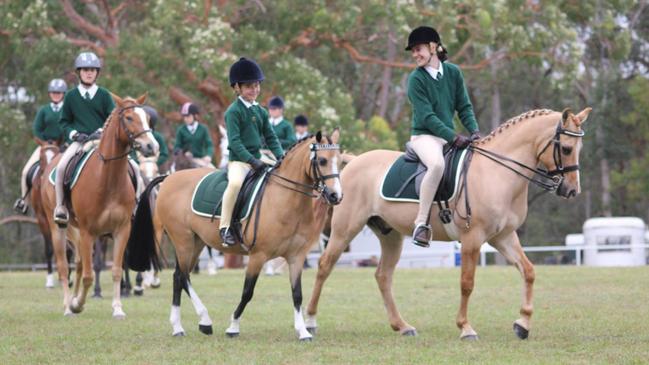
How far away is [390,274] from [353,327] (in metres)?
0.77

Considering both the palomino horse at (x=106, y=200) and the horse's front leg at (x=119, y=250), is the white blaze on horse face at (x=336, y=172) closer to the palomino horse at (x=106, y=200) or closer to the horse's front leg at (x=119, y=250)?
the palomino horse at (x=106, y=200)

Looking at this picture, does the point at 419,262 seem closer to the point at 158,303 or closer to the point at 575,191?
the point at 158,303

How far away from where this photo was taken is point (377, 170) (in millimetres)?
13695

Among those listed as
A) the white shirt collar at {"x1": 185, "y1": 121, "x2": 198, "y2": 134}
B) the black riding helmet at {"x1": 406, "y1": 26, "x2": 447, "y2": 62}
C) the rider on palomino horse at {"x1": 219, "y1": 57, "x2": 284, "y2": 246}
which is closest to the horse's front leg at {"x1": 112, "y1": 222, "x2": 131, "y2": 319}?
the rider on palomino horse at {"x1": 219, "y1": 57, "x2": 284, "y2": 246}

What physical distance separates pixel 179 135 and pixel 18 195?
68.9 ft

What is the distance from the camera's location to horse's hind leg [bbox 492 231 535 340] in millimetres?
12125

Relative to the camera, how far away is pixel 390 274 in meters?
13.7

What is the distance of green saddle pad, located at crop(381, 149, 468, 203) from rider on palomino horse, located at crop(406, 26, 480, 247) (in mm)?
125

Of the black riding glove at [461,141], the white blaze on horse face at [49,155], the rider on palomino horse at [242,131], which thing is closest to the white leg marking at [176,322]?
the rider on palomino horse at [242,131]

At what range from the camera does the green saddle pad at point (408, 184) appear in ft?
41.4

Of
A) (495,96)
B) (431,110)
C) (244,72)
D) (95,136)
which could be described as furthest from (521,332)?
(495,96)

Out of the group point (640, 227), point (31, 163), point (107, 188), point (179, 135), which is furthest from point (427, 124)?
point (640, 227)

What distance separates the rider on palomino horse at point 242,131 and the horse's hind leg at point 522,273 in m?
2.62

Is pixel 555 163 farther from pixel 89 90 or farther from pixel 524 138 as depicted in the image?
pixel 89 90
